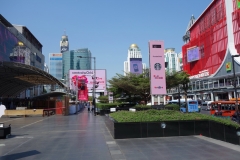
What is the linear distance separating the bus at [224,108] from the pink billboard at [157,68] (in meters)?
10.3

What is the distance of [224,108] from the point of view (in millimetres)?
30109

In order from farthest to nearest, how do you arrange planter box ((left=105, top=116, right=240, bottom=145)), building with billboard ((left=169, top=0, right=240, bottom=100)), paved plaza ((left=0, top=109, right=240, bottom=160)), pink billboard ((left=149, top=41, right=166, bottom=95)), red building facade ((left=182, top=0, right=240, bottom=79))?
red building facade ((left=182, top=0, right=240, bottom=79)) → building with billboard ((left=169, top=0, right=240, bottom=100)) → pink billboard ((left=149, top=41, right=166, bottom=95)) → planter box ((left=105, top=116, right=240, bottom=145)) → paved plaza ((left=0, top=109, right=240, bottom=160))

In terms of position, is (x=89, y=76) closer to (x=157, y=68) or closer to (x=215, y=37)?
(x=215, y=37)

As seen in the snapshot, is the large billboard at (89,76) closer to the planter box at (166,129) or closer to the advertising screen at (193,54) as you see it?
the advertising screen at (193,54)

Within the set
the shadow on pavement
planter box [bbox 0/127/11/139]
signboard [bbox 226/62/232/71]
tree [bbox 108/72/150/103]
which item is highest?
signboard [bbox 226/62/232/71]

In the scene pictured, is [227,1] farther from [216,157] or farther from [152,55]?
[216,157]

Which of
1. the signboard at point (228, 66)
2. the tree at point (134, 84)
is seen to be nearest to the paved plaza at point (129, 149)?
the tree at point (134, 84)

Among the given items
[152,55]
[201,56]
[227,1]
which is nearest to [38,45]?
[201,56]

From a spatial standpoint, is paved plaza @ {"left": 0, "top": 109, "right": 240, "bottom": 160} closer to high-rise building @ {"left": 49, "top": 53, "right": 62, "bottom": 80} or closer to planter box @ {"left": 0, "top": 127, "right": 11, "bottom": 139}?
Result: planter box @ {"left": 0, "top": 127, "right": 11, "bottom": 139}

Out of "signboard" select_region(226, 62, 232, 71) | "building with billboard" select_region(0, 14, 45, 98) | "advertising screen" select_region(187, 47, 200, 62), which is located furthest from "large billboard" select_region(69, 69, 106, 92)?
"advertising screen" select_region(187, 47, 200, 62)

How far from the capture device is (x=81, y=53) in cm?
19200

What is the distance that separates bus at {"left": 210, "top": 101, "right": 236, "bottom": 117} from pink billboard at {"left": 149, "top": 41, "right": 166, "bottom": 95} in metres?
10.3

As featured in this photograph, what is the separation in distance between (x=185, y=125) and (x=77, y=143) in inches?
220

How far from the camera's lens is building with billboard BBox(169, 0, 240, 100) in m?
60.3
